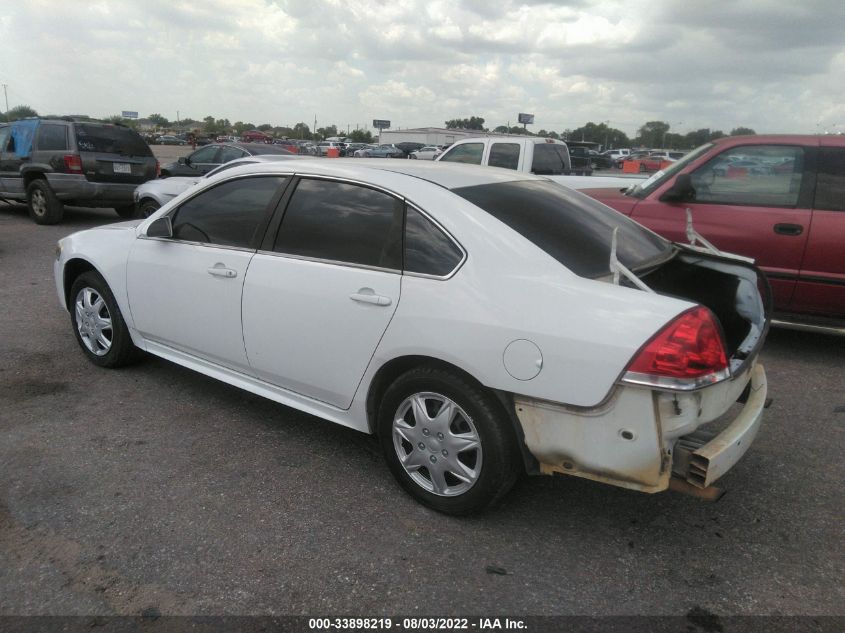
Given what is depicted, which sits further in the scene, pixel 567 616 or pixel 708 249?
pixel 708 249

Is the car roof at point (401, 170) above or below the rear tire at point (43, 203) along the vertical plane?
above

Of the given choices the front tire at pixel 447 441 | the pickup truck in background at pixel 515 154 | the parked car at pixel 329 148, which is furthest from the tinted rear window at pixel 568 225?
the parked car at pixel 329 148

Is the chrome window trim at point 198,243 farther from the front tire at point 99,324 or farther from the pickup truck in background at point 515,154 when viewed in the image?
the pickup truck in background at point 515,154

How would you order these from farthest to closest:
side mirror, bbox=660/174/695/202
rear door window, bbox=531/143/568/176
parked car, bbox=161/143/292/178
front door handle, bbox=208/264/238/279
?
parked car, bbox=161/143/292/178
rear door window, bbox=531/143/568/176
side mirror, bbox=660/174/695/202
front door handle, bbox=208/264/238/279

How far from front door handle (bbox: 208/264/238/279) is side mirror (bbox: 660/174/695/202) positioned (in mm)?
3647

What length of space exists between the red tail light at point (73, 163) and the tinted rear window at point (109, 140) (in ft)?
0.58

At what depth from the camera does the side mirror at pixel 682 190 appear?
527 centimetres

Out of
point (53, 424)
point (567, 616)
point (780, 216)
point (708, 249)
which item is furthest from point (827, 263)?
point (53, 424)

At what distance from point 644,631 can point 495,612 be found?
510mm

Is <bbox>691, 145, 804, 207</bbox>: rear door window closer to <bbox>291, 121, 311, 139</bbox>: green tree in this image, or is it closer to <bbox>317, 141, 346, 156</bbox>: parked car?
<bbox>317, 141, 346, 156</bbox>: parked car

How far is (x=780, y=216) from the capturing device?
500cm

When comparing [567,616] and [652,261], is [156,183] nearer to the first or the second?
[652,261]

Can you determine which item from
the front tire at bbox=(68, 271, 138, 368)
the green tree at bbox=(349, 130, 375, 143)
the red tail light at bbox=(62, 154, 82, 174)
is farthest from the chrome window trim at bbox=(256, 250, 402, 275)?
the green tree at bbox=(349, 130, 375, 143)

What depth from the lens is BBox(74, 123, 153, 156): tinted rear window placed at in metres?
10.6
